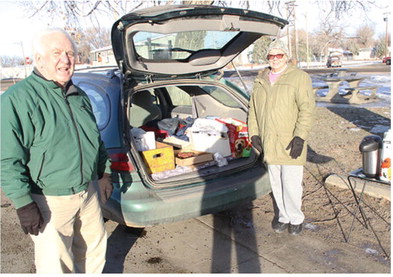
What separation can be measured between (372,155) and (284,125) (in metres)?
0.76

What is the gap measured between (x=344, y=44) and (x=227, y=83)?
7986 centimetres

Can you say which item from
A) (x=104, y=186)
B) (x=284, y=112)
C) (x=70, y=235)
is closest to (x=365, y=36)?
(x=284, y=112)

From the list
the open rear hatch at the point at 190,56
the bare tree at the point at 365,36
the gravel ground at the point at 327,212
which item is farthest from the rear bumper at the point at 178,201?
the bare tree at the point at 365,36

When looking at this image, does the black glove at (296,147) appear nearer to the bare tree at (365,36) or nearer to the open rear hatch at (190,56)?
the open rear hatch at (190,56)

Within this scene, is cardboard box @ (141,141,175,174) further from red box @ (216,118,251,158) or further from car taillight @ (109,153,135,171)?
red box @ (216,118,251,158)

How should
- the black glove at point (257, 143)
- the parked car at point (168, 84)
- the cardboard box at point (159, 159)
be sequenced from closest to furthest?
the parked car at point (168, 84) < the black glove at point (257, 143) < the cardboard box at point (159, 159)

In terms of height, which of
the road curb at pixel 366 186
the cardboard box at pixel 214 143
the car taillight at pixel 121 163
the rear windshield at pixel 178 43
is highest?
the rear windshield at pixel 178 43

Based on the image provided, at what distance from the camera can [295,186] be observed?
3.46 meters

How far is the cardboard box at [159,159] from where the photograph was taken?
3789 millimetres

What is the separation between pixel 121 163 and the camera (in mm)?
3277

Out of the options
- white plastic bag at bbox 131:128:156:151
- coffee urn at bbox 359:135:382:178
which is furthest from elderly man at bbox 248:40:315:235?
white plastic bag at bbox 131:128:156:151

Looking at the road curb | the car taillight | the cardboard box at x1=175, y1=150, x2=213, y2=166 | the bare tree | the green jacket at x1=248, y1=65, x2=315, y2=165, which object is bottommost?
the road curb

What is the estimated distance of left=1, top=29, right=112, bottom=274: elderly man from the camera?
2.05m

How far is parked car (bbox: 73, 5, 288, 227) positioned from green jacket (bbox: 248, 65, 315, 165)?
Result: 0.43 meters
